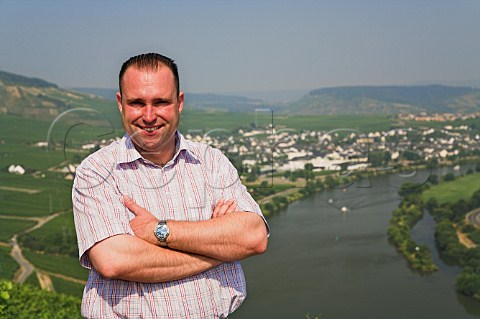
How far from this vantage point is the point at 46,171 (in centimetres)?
2344

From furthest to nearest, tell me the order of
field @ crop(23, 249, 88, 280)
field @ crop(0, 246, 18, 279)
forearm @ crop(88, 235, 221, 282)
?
1. field @ crop(0, 246, 18, 279)
2. field @ crop(23, 249, 88, 280)
3. forearm @ crop(88, 235, 221, 282)

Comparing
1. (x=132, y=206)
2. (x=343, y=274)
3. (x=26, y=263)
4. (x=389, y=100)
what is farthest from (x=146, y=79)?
(x=389, y=100)

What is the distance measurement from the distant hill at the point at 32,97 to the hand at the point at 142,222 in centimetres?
2430

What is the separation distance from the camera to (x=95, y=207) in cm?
87

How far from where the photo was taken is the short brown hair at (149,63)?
0.88 meters

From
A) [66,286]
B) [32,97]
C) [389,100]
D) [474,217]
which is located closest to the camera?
[66,286]

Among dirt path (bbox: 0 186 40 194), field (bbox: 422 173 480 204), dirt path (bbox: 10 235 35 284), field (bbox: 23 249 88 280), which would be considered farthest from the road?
dirt path (bbox: 0 186 40 194)

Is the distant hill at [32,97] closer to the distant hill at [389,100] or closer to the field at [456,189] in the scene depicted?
the distant hill at [389,100]

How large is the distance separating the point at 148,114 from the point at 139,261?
8.7 inches

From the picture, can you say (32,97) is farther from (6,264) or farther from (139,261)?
(139,261)

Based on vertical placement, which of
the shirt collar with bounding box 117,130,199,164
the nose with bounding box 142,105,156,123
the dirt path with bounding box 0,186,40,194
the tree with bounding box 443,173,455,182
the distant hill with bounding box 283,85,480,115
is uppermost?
the nose with bounding box 142,105,156,123

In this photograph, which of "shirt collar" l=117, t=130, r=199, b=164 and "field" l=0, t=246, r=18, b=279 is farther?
"field" l=0, t=246, r=18, b=279

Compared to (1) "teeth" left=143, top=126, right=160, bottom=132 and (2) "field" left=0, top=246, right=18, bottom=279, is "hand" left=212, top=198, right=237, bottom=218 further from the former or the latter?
(2) "field" left=0, top=246, right=18, bottom=279

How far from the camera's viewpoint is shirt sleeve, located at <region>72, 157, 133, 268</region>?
86 cm
